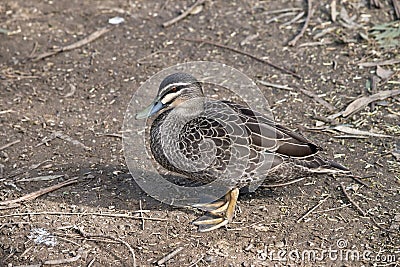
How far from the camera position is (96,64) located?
28.7ft

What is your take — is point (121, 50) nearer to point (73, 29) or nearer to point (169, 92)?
point (73, 29)

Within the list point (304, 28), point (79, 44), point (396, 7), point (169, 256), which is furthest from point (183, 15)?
point (169, 256)

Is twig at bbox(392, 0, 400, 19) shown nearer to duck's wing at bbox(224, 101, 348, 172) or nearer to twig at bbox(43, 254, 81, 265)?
duck's wing at bbox(224, 101, 348, 172)

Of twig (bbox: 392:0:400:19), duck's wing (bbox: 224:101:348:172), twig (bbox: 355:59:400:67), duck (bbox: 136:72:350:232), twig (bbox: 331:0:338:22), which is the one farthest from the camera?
twig (bbox: 331:0:338:22)

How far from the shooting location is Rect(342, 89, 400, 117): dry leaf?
756cm

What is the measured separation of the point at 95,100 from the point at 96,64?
87 cm

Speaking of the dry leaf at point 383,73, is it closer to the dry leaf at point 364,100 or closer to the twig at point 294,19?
the dry leaf at point 364,100

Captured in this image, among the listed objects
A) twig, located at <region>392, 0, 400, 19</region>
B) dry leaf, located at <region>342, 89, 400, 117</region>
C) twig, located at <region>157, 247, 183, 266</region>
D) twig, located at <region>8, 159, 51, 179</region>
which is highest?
twig, located at <region>392, 0, 400, 19</region>

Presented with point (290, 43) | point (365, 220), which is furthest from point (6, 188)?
point (290, 43)

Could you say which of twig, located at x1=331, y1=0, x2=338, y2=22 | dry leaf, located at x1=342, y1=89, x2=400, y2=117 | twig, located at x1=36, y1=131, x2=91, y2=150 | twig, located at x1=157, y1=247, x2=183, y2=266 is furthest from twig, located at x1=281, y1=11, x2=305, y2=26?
twig, located at x1=157, y1=247, x2=183, y2=266

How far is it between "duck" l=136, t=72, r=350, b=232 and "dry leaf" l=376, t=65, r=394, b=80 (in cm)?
227

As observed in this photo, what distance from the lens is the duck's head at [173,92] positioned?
629cm

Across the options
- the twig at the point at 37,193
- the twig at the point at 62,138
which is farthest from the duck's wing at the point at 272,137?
the twig at the point at 62,138

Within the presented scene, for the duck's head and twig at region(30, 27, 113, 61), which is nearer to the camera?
the duck's head
